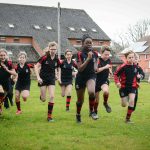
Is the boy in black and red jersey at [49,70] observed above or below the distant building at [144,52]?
below

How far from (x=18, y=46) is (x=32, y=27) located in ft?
15.0

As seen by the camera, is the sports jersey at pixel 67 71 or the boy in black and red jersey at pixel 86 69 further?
the sports jersey at pixel 67 71

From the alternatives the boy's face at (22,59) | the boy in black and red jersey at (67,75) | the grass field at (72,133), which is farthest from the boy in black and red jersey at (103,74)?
the boy in black and red jersey at (67,75)

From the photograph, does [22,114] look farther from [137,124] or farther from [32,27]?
[32,27]

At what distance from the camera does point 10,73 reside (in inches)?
475

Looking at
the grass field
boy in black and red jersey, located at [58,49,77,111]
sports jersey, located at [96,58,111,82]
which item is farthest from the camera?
boy in black and red jersey, located at [58,49,77,111]

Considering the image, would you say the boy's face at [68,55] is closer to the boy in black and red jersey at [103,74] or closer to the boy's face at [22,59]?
the boy's face at [22,59]

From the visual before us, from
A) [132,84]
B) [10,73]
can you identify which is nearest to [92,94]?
[132,84]

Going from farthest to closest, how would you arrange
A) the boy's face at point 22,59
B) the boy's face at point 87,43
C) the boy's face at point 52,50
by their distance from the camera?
the boy's face at point 22,59 < the boy's face at point 52,50 < the boy's face at point 87,43

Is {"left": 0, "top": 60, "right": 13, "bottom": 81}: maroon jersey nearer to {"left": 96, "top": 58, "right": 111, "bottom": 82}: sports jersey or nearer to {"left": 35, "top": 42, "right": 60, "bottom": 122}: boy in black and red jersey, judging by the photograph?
{"left": 35, "top": 42, "right": 60, "bottom": 122}: boy in black and red jersey

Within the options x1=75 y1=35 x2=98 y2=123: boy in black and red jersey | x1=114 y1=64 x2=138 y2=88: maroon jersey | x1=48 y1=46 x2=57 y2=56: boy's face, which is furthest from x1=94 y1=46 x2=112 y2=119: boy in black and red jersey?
x1=48 y1=46 x2=57 y2=56: boy's face

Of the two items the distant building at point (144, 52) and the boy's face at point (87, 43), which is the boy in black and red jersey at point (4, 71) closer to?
the boy's face at point (87, 43)

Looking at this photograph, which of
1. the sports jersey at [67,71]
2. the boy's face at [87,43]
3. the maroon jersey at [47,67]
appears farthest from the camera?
the sports jersey at [67,71]

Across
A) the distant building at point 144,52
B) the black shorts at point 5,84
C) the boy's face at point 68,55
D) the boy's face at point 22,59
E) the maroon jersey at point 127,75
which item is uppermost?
the distant building at point 144,52
